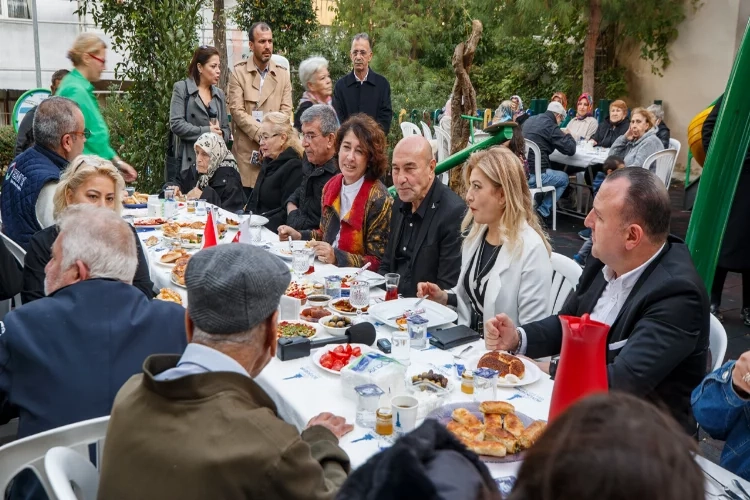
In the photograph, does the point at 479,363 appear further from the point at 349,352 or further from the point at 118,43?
the point at 118,43

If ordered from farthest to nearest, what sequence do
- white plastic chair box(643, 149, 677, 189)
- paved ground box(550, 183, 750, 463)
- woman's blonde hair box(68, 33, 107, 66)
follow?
1. white plastic chair box(643, 149, 677, 189)
2. woman's blonde hair box(68, 33, 107, 66)
3. paved ground box(550, 183, 750, 463)

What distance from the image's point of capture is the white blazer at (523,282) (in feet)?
10.8

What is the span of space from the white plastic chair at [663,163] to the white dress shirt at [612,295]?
19.0 feet

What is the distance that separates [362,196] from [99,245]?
2.24 metres

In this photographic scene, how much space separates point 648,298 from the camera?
7.77 ft

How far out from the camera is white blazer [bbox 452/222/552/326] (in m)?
3.29

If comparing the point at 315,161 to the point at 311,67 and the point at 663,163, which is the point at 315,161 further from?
the point at 663,163

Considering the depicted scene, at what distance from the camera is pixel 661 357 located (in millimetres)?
2307

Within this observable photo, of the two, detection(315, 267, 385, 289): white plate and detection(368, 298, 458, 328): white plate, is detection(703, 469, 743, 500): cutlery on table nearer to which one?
detection(368, 298, 458, 328): white plate

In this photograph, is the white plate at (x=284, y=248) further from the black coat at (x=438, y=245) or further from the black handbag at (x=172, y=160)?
the black handbag at (x=172, y=160)

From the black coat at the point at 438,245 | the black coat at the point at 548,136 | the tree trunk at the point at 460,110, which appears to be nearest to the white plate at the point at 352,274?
the black coat at the point at 438,245

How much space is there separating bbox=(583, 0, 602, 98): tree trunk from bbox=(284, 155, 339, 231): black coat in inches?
393

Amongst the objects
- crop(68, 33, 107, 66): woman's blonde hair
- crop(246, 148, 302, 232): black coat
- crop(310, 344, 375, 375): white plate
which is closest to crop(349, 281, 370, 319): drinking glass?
crop(310, 344, 375, 375): white plate

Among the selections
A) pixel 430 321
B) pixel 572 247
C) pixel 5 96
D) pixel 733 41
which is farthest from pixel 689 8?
pixel 5 96
